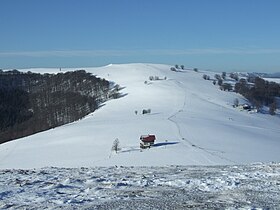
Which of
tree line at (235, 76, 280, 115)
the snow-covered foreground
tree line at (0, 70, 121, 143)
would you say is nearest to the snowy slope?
tree line at (235, 76, 280, 115)

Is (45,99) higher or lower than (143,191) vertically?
lower

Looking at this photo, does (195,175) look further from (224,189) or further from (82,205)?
(82,205)

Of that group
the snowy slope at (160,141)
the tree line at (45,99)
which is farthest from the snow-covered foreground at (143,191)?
the tree line at (45,99)

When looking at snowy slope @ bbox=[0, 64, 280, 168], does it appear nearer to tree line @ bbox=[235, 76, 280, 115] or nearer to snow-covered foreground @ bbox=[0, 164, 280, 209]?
tree line @ bbox=[235, 76, 280, 115]

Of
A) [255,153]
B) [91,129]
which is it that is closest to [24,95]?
[91,129]

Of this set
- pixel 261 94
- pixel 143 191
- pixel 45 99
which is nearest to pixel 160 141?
pixel 143 191

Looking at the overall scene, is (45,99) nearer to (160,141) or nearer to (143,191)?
(160,141)
